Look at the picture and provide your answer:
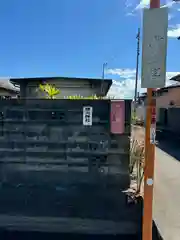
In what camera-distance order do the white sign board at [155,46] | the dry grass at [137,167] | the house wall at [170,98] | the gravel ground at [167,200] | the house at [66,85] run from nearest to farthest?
the white sign board at [155,46], the gravel ground at [167,200], the dry grass at [137,167], the house at [66,85], the house wall at [170,98]

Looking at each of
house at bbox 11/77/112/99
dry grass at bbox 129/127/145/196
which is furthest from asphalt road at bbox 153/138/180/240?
house at bbox 11/77/112/99

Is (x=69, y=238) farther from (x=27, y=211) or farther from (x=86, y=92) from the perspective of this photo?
(x=86, y=92)

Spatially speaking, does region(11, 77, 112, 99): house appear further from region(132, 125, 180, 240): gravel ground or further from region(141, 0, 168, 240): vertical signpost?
region(141, 0, 168, 240): vertical signpost

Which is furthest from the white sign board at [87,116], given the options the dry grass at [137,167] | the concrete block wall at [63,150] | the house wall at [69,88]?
the house wall at [69,88]

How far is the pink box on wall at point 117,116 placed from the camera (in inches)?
131

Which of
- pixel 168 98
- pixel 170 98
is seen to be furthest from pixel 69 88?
pixel 168 98

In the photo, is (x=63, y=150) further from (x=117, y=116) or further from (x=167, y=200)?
(x=167, y=200)

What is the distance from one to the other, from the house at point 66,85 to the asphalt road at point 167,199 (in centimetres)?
301

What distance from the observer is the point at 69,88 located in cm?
857

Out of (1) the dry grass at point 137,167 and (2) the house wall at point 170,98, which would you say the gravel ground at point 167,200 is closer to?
(1) the dry grass at point 137,167

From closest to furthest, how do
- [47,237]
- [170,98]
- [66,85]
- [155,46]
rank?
[155,46], [47,237], [66,85], [170,98]

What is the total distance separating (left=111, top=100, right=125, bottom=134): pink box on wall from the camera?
→ 3340 mm

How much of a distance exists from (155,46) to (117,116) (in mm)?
1156

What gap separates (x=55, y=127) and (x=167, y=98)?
69.8ft
